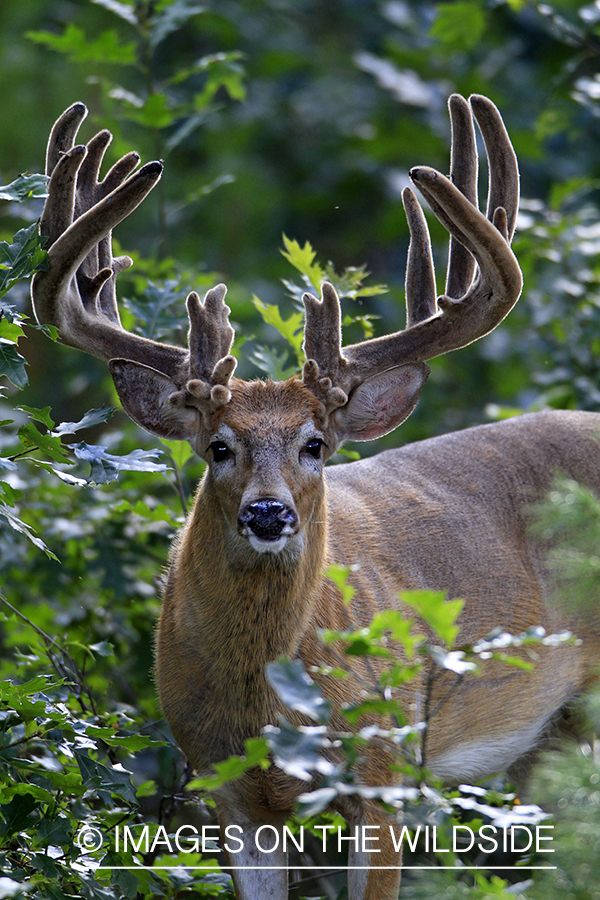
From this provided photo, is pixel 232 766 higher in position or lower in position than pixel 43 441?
higher

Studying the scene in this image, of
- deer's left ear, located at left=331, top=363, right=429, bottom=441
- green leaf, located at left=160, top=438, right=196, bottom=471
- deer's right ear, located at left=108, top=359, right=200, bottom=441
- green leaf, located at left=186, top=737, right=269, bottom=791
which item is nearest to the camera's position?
green leaf, located at left=186, top=737, right=269, bottom=791

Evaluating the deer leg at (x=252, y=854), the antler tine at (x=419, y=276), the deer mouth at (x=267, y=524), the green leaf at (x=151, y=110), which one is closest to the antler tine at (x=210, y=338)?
the deer mouth at (x=267, y=524)

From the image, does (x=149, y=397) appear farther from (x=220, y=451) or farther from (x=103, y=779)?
(x=103, y=779)

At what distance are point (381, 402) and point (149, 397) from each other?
3.01 ft

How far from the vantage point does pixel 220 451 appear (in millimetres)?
4285

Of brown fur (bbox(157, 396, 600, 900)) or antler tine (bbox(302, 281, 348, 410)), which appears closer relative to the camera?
brown fur (bbox(157, 396, 600, 900))


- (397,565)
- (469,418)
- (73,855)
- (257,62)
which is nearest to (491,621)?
(397,565)

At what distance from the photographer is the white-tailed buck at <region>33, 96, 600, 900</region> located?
167 inches

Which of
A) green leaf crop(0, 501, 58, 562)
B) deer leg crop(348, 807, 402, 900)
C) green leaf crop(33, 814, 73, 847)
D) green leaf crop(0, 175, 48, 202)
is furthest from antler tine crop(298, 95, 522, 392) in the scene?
green leaf crop(33, 814, 73, 847)

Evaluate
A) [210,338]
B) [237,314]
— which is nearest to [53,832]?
[210,338]

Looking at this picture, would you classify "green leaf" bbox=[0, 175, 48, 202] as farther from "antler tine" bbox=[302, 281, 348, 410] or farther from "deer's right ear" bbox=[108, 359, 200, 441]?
"antler tine" bbox=[302, 281, 348, 410]

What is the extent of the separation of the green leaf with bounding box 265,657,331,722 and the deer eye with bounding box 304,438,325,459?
6.04ft

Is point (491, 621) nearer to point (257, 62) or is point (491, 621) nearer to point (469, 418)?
point (469, 418)

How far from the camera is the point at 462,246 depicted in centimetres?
480
